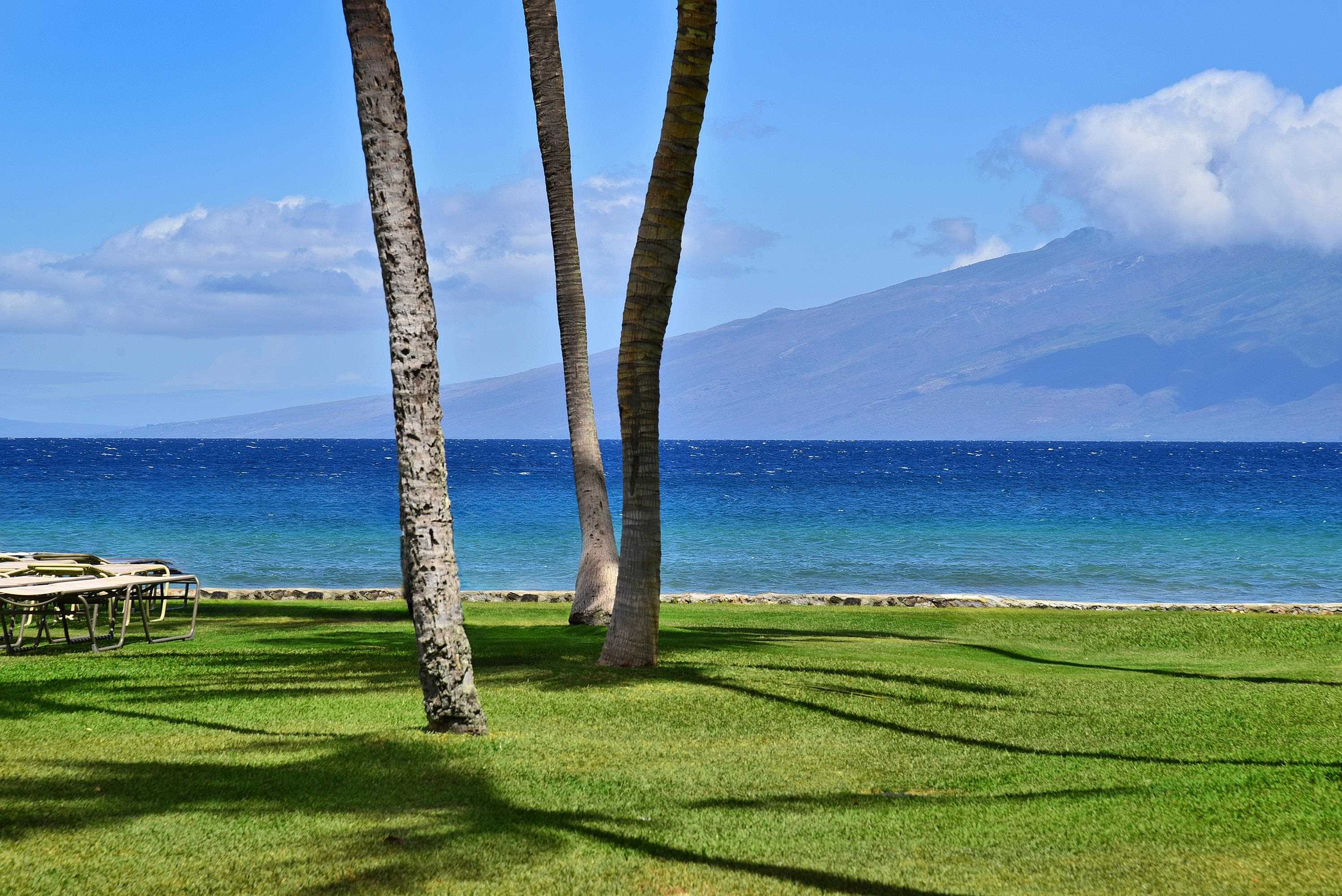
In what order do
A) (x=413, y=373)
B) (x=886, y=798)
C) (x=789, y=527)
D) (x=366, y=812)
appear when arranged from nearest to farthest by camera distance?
1. (x=366, y=812)
2. (x=886, y=798)
3. (x=413, y=373)
4. (x=789, y=527)

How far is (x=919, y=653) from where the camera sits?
1130 cm

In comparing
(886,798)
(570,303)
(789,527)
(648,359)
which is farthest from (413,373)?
(789,527)

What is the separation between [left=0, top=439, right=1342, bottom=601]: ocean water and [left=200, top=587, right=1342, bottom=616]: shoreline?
16.9ft

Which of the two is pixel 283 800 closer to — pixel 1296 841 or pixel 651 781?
pixel 651 781

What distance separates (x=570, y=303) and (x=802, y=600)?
Result: 7.61m

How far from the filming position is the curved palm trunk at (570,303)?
1345 cm

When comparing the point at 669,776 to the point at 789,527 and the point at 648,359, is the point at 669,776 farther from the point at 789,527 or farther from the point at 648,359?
the point at 789,527

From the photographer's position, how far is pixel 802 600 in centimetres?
1953

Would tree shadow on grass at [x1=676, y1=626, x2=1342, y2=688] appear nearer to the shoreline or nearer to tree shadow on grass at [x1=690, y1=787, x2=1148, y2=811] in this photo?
tree shadow on grass at [x1=690, y1=787, x2=1148, y2=811]

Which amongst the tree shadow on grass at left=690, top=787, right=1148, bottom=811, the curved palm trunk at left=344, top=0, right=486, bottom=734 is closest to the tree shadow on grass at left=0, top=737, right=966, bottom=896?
the curved palm trunk at left=344, top=0, right=486, bottom=734

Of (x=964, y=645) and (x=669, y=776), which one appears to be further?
(x=964, y=645)

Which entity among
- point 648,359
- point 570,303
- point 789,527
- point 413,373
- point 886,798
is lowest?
point 886,798

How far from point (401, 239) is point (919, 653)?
6.71m

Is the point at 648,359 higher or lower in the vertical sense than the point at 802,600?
higher
